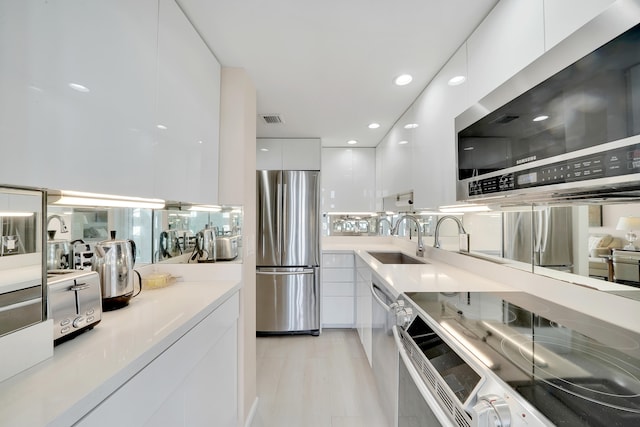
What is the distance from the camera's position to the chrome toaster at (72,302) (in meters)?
0.78

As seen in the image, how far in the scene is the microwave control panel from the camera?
0.61 metres

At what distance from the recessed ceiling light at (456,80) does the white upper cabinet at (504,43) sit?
0.07 meters

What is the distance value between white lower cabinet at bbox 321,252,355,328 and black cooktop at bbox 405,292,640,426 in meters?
1.98

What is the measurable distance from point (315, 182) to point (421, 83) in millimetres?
1484

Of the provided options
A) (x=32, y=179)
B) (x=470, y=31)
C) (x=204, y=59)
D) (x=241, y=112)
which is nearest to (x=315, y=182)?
(x=241, y=112)

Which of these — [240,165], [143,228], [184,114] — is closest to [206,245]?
[143,228]

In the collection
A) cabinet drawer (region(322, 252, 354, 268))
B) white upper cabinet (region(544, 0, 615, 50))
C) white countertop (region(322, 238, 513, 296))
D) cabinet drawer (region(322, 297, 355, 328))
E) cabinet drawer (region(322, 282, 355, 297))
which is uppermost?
white upper cabinet (region(544, 0, 615, 50))

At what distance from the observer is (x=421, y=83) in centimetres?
194

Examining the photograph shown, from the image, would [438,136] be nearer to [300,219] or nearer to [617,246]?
[617,246]

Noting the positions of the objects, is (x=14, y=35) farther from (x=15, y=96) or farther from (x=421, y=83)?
(x=421, y=83)

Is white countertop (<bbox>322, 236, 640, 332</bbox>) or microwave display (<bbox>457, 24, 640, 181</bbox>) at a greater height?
microwave display (<bbox>457, 24, 640, 181</bbox>)

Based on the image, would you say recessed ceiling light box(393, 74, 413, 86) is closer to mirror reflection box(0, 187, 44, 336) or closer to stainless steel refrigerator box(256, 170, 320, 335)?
stainless steel refrigerator box(256, 170, 320, 335)

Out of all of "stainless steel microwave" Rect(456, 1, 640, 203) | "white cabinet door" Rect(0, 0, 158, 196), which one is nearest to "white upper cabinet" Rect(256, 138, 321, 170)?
"white cabinet door" Rect(0, 0, 158, 196)


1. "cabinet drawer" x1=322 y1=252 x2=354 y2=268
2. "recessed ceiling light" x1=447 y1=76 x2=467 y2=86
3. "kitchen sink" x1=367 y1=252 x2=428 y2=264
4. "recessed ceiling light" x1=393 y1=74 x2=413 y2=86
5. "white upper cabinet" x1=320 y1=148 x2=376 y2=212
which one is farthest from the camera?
"white upper cabinet" x1=320 y1=148 x2=376 y2=212
